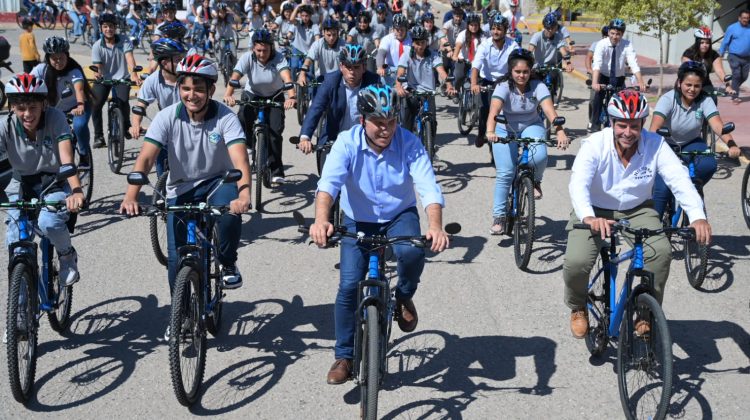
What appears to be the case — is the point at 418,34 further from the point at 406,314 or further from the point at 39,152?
the point at 406,314

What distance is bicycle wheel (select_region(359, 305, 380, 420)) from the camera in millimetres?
5230

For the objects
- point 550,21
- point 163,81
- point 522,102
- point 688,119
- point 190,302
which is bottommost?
point 190,302

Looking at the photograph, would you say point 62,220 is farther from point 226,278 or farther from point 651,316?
point 651,316

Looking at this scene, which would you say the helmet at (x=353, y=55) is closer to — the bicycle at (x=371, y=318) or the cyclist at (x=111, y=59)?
the bicycle at (x=371, y=318)

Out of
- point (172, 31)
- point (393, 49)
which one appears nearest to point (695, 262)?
point (393, 49)

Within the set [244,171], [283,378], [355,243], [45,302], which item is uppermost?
[244,171]

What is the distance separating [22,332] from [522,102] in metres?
5.54

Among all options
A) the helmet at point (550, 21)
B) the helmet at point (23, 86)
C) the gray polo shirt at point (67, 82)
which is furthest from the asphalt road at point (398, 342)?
the helmet at point (550, 21)

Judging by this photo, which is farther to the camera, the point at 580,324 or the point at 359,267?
the point at 580,324

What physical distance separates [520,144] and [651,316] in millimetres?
4245

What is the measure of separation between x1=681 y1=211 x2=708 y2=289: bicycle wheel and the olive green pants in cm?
179

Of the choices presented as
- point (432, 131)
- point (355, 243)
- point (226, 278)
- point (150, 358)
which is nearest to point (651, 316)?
point (355, 243)

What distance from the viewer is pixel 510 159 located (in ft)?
30.6

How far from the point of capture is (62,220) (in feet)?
22.3
